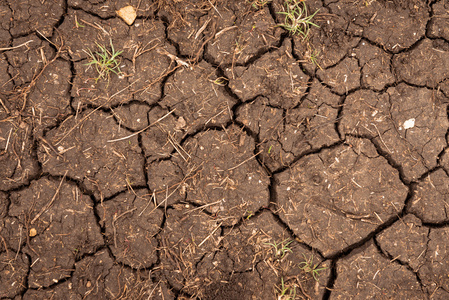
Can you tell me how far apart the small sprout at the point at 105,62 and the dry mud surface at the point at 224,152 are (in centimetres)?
4

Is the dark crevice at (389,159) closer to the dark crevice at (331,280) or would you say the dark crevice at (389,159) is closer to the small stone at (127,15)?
the dark crevice at (331,280)

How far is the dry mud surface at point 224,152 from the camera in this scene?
250cm

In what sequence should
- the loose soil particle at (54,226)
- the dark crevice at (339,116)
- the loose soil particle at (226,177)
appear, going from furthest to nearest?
the dark crevice at (339,116), the loose soil particle at (226,177), the loose soil particle at (54,226)

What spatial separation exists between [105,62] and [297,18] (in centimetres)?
153

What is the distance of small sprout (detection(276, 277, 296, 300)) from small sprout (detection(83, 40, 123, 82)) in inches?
78.6

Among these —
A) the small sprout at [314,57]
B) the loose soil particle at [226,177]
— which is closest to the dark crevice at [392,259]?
the loose soil particle at [226,177]

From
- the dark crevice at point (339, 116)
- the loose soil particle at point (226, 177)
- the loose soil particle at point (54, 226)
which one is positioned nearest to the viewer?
the loose soil particle at point (54, 226)

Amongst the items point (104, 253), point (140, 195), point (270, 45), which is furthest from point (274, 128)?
point (104, 253)

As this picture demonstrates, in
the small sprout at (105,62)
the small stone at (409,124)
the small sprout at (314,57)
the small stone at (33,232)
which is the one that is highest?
the small sprout at (314,57)

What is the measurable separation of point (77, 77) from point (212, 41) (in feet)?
3.51

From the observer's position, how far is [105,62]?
2633 millimetres

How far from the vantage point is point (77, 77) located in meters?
2.64

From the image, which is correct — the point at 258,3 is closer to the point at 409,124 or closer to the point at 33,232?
the point at 409,124

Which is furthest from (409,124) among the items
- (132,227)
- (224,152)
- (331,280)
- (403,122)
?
(132,227)
